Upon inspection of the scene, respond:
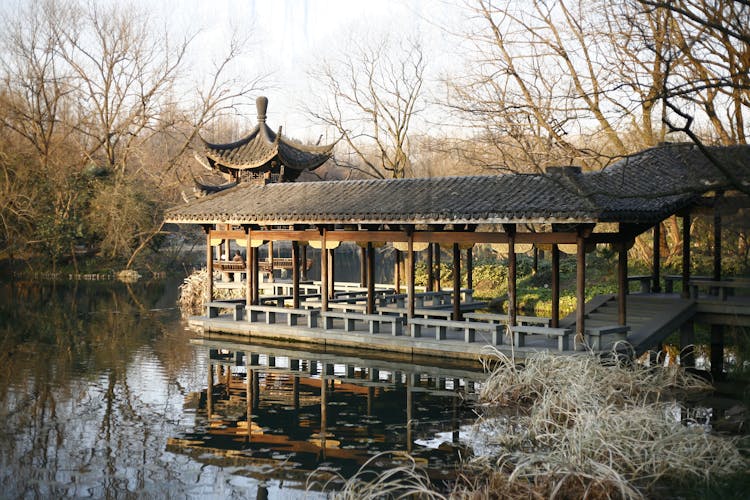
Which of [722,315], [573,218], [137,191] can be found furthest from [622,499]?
[137,191]

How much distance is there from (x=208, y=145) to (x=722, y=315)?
55.4ft

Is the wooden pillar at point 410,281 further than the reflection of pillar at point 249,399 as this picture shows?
Yes

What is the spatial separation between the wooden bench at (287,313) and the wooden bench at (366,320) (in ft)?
0.70

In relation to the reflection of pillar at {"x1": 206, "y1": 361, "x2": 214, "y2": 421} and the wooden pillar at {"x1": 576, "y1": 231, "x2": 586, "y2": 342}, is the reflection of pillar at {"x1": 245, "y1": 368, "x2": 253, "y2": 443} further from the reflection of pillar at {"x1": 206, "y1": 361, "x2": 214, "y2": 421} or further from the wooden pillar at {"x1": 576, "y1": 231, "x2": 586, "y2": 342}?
the wooden pillar at {"x1": 576, "y1": 231, "x2": 586, "y2": 342}

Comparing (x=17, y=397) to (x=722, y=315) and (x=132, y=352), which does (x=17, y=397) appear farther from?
(x=722, y=315)

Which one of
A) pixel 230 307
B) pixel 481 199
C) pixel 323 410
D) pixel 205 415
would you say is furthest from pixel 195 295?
pixel 323 410

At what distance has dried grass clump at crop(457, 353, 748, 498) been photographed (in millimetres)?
7344

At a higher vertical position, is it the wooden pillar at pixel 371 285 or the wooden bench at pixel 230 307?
the wooden pillar at pixel 371 285

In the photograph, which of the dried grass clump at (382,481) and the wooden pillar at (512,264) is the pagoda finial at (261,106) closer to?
the wooden pillar at (512,264)

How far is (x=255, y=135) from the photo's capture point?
2817 cm

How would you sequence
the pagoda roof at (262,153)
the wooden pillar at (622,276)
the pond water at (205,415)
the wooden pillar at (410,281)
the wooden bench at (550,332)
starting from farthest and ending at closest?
1. the pagoda roof at (262,153)
2. the wooden pillar at (410,281)
3. the wooden pillar at (622,276)
4. the wooden bench at (550,332)
5. the pond water at (205,415)

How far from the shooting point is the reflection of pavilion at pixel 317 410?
9.36 metres

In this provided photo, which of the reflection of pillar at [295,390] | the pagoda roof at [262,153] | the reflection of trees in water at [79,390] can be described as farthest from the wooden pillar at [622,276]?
Answer: the pagoda roof at [262,153]

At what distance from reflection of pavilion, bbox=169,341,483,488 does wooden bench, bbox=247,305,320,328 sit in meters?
1.10
